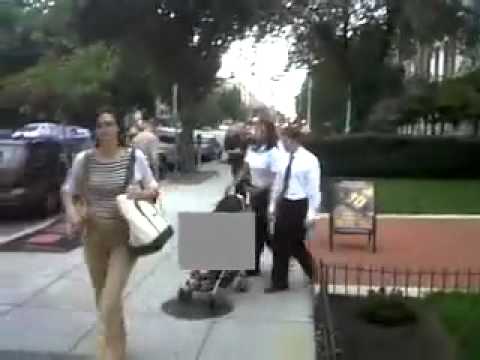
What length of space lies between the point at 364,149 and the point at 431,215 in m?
11.7

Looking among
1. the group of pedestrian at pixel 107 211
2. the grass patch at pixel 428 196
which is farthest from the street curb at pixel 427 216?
the group of pedestrian at pixel 107 211

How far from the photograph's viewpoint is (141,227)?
4367 mm

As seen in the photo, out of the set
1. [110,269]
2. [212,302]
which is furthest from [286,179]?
[110,269]

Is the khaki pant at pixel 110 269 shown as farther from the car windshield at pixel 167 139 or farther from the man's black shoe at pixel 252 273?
the car windshield at pixel 167 139

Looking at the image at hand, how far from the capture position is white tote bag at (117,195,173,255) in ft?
14.2

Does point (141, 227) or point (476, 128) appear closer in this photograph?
point (141, 227)

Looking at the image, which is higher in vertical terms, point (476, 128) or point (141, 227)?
point (141, 227)

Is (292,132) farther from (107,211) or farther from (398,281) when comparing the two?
(107,211)

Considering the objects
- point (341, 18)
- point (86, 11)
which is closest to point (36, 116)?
point (341, 18)

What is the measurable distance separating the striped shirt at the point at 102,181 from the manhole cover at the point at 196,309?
175 cm

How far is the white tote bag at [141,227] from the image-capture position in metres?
4.34

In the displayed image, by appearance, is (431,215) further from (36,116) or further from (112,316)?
(36,116)

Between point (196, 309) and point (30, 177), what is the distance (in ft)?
23.9

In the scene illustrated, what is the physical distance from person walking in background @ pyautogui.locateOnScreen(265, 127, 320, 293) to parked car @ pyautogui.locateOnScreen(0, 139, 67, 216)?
6.72 m
